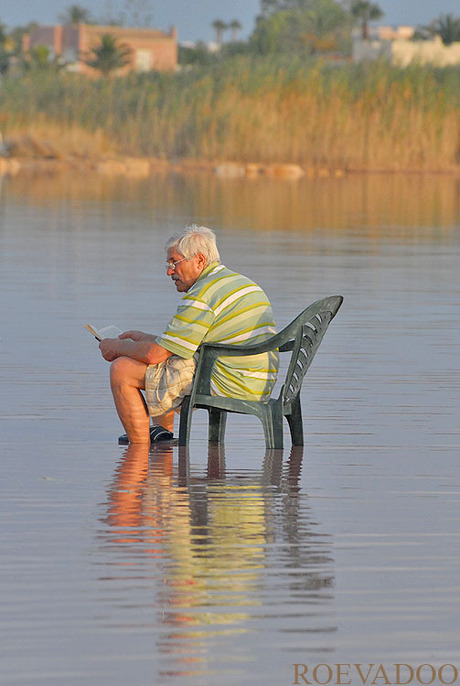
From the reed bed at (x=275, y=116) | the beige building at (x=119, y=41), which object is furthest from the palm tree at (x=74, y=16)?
the reed bed at (x=275, y=116)

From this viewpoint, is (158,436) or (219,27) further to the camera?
(219,27)

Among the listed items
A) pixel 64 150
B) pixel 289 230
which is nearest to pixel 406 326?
pixel 289 230

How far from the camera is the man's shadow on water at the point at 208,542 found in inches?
192

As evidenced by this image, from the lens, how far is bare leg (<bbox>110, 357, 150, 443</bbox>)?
738 cm

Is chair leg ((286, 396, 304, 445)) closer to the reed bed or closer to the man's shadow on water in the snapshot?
the man's shadow on water

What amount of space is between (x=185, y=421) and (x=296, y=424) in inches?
21.2

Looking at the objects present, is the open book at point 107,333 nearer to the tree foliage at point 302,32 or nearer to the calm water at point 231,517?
the calm water at point 231,517

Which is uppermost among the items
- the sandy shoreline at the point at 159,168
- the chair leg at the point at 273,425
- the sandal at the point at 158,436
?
the chair leg at the point at 273,425

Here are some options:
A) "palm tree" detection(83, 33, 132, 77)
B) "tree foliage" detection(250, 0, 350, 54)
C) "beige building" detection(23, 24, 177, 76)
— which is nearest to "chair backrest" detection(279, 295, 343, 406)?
"palm tree" detection(83, 33, 132, 77)

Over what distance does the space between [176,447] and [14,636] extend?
3.03 metres

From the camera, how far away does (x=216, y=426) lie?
7.77m

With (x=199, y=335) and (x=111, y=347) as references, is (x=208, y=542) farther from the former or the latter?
(x=111, y=347)

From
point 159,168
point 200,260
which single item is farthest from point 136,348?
point 159,168

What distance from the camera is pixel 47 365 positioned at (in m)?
10.1
